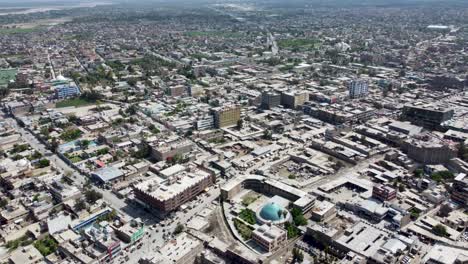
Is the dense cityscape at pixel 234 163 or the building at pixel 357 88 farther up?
the building at pixel 357 88


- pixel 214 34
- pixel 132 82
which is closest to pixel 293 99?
pixel 132 82

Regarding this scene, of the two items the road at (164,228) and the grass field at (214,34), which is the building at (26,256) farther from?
the grass field at (214,34)

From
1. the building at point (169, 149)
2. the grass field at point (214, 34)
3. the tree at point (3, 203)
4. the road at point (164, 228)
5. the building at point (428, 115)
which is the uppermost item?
the grass field at point (214, 34)

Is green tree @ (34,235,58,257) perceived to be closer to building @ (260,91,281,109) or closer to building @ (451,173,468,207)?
building @ (451,173,468,207)

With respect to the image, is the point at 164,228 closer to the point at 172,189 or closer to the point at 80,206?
the point at 172,189

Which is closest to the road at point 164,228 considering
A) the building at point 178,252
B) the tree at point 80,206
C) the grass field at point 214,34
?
the building at point 178,252

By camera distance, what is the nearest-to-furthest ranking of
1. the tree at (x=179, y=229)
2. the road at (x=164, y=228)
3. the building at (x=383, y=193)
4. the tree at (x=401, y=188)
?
the road at (x=164, y=228) → the tree at (x=179, y=229) → the building at (x=383, y=193) → the tree at (x=401, y=188)
